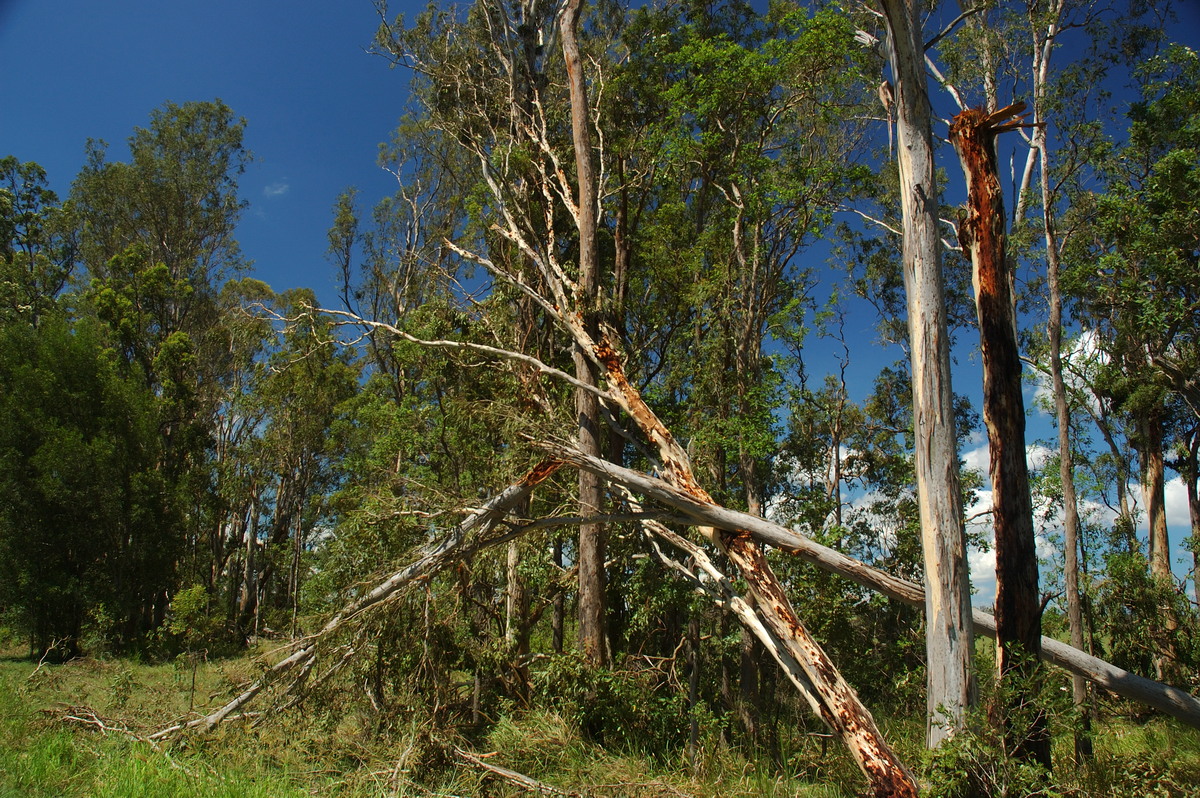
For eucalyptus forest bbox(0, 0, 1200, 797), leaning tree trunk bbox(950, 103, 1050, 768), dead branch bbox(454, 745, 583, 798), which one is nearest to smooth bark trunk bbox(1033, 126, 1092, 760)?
eucalyptus forest bbox(0, 0, 1200, 797)

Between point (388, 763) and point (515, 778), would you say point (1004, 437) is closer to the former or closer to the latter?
point (515, 778)

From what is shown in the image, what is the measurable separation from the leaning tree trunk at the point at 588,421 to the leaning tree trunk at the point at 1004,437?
4981 mm

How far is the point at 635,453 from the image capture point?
13922mm

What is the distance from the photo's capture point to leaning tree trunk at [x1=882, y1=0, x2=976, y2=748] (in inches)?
189

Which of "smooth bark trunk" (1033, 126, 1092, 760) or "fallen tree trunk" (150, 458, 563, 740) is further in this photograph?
"smooth bark trunk" (1033, 126, 1092, 760)

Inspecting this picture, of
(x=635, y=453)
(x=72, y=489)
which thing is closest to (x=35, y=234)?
(x=72, y=489)

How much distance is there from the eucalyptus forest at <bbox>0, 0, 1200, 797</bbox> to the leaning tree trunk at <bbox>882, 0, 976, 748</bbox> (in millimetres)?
30

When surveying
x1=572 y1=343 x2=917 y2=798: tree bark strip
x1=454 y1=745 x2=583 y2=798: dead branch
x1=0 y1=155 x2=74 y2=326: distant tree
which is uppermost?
x1=0 y1=155 x2=74 y2=326: distant tree

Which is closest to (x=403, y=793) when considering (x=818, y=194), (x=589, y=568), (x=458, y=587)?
(x=458, y=587)

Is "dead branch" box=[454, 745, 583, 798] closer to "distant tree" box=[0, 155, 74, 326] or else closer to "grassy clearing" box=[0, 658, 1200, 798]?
"grassy clearing" box=[0, 658, 1200, 798]

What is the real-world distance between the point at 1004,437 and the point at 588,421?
18.8 ft

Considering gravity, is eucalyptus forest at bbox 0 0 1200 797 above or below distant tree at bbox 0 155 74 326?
below

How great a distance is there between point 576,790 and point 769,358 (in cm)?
858

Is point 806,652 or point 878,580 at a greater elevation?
point 878,580
